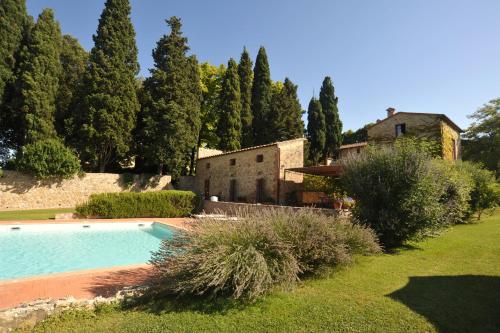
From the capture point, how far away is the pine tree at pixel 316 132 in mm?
34594

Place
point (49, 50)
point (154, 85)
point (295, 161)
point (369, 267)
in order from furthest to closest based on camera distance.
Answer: point (154, 85) → point (49, 50) → point (295, 161) → point (369, 267)

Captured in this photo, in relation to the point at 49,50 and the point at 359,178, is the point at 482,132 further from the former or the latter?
the point at 49,50

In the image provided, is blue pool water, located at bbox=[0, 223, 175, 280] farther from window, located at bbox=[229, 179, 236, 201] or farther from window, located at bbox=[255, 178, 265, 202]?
window, located at bbox=[229, 179, 236, 201]

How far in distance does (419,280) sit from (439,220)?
4.04 metres

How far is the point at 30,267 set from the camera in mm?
8688

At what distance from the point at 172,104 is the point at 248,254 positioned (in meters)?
21.0

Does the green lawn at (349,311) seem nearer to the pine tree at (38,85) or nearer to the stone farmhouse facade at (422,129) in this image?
the stone farmhouse facade at (422,129)

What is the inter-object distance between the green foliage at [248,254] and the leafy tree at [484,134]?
31.5 m

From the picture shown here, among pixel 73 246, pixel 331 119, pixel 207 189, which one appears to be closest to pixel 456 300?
pixel 73 246

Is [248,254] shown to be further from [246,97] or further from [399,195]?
[246,97]

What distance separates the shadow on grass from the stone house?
1214 centimetres

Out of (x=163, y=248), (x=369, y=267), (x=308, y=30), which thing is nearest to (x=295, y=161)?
(x=308, y=30)

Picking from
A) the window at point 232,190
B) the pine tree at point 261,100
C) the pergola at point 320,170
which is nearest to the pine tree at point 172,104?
the window at point 232,190

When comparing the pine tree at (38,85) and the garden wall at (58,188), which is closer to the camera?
the garden wall at (58,188)
